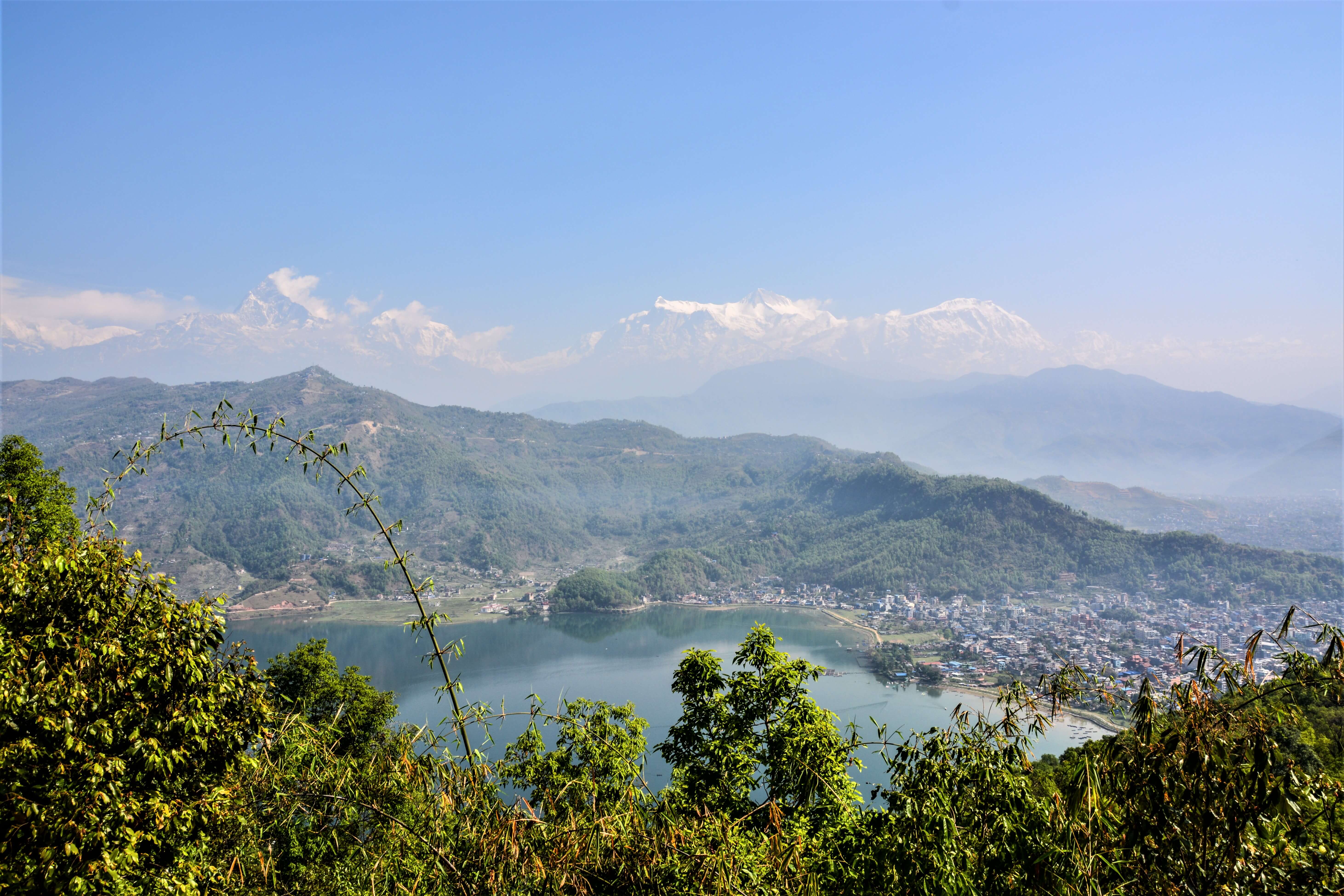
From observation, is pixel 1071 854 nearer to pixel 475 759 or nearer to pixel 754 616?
pixel 475 759

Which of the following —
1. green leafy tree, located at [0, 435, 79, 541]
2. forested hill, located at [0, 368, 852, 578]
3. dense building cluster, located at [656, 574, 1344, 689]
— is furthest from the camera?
forested hill, located at [0, 368, 852, 578]

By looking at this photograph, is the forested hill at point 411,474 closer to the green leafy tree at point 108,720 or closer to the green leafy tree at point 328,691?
the green leafy tree at point 328,691

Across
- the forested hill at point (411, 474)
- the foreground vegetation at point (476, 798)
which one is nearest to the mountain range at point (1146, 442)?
the forested hill at point (411, 474)

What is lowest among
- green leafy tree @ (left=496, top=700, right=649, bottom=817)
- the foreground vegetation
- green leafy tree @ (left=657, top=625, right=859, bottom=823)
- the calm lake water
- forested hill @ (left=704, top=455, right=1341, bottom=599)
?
the calm lake water

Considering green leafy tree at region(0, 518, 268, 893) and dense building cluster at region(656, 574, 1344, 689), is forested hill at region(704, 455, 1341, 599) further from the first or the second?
green leafy tree at region(0, 518, 268, 893)

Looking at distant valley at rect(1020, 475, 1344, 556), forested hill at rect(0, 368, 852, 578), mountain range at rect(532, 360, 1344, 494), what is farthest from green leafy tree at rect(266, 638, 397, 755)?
mountain range at rect(532, 360, 1344, 494)

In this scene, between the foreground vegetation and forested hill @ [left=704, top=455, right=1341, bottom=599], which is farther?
forested hill @ [left=704, top=455, right=1341, bottom=599]

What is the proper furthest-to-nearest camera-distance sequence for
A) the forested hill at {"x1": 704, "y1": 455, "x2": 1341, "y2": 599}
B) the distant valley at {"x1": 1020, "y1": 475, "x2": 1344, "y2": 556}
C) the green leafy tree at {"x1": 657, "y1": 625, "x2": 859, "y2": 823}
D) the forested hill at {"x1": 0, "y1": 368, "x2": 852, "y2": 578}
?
the forested hill at {"x1": 0, "y1": 368, "x2": 852, "y2": 578} → the distant valley at {"x1": 1020, "y1": 475, "x2": 1344, "y2": 556} → the forested hill at {"x1": 704, "y1": 455, "x2": 1341, "y2": 599} → the green leafy tree at {"x1": 657, "y1": 625, "x2": 859, "y2": 823}
